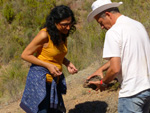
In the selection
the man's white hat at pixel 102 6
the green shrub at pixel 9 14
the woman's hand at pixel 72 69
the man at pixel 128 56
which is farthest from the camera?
the green shrub at pixel 9 14

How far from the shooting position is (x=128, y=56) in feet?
7.45

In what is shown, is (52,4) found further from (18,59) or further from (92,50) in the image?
(92,50)

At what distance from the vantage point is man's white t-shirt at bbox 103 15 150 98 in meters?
2.24

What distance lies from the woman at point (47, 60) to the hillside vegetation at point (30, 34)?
2.94 m

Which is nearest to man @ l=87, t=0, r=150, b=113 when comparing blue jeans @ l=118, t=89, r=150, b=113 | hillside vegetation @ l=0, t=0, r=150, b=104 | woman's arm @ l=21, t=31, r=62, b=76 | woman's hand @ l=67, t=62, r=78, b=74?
blue jeans @ l=118, t=89, r=150, b=113

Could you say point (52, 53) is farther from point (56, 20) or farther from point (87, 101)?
point (87, 101)

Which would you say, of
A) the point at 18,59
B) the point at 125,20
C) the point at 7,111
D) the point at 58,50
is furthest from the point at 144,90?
the point at 18,59

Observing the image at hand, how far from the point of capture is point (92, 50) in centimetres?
779

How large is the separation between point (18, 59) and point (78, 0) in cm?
514

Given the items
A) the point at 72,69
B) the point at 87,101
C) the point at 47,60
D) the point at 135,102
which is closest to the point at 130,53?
the point at 135,102

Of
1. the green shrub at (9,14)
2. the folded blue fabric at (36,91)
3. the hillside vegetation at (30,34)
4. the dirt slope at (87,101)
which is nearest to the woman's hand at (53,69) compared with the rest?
the folded blue fabric at (36,91)

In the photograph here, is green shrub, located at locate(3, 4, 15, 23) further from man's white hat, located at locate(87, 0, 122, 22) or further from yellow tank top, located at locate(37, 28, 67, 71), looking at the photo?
man's white hat, located at locate(87, 0, 122, 22)

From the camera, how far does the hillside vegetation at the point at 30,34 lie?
24.4 ft

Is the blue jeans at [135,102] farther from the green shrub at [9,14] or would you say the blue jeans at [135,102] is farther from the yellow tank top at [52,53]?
the green shrub at [9,14]
